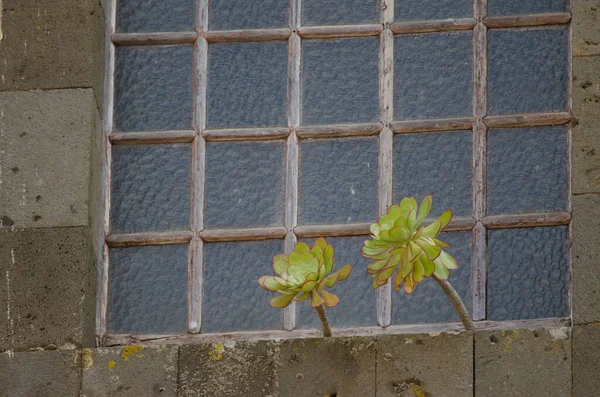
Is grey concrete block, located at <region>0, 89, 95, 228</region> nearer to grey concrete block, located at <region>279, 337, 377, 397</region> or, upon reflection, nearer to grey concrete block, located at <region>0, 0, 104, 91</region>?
grey concrete block, located at <region>0, 0, 104, 91</region>

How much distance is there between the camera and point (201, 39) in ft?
16.8

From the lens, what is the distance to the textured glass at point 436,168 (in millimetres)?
4898

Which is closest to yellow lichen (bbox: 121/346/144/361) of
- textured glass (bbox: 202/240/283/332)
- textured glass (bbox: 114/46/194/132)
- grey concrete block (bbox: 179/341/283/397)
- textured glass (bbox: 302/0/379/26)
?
grey concrete block (bbox: 179/341/283/397)

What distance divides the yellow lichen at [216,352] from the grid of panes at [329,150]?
0.77ft

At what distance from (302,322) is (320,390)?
0.35 m

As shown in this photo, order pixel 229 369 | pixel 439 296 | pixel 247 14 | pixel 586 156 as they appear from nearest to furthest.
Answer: pixel 229 369, pixel 586 156, pixel 439 296, pixel 247 14

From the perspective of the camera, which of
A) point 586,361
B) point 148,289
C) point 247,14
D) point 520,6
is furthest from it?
point 247,14

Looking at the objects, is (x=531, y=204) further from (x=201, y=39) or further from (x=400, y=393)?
(x=201, y=39)

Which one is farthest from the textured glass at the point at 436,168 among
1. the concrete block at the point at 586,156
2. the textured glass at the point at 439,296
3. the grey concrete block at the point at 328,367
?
the grey concrete block at the point at 328,367

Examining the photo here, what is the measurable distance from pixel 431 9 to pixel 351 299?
999mm

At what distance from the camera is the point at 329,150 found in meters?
4.99

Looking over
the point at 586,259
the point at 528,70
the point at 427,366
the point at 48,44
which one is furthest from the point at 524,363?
the point at 48,44

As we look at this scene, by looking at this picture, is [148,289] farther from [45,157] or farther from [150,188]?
[45,157]

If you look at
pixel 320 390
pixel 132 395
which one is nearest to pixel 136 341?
pixel 132 395
